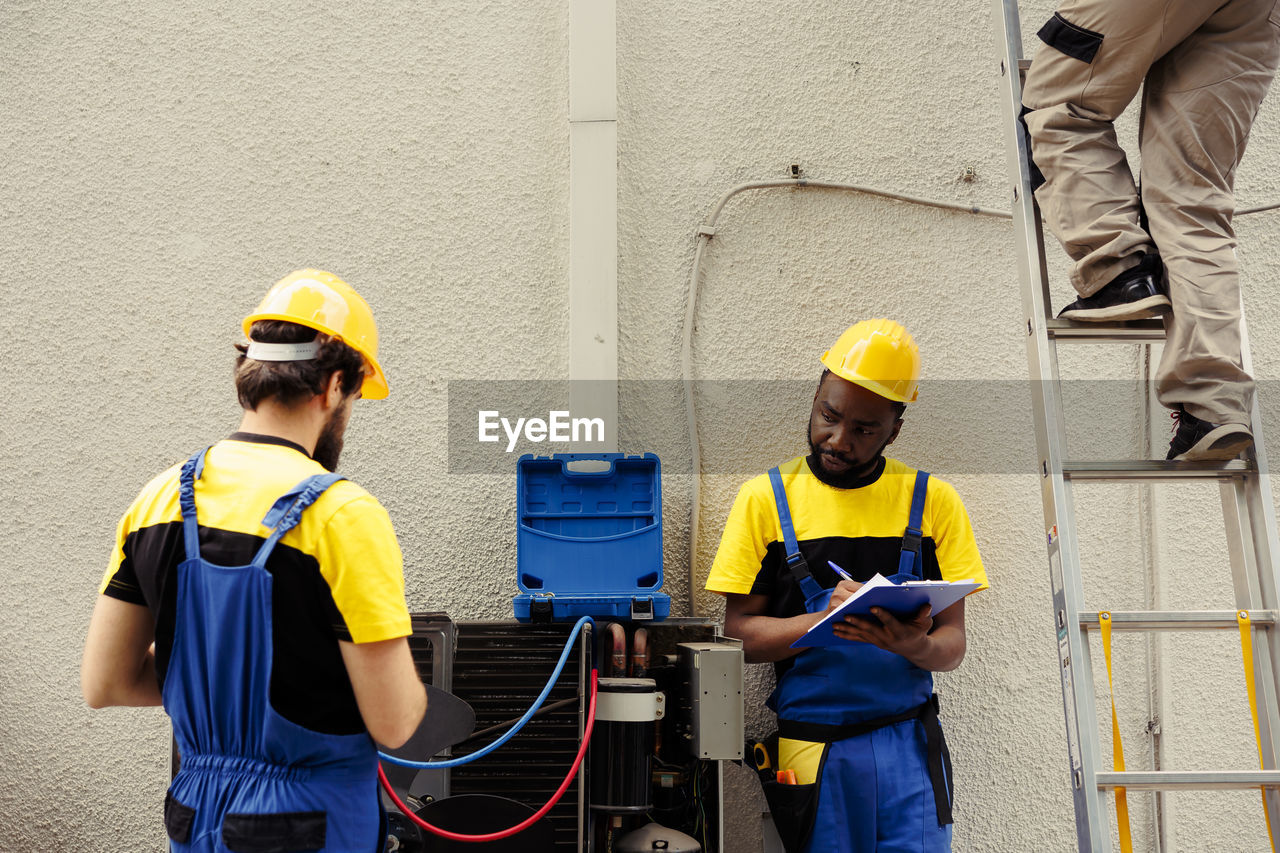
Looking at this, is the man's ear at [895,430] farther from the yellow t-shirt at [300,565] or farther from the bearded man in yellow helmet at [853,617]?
the yellow t-shirt at [300,565]

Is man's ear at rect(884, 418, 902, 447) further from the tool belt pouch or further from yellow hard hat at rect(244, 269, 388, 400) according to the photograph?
yellow hard hat at rect(244, 269, 388, 400)

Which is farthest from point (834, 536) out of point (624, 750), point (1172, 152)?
point (1172, 152)

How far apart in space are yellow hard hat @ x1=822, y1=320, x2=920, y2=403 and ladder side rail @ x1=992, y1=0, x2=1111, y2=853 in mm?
486

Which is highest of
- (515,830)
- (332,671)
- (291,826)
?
(332,671)

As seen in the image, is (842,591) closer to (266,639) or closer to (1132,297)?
(1132,297)

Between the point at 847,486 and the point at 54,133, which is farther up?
the point at 54,133

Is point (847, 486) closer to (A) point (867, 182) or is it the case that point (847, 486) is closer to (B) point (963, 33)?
(A) point (867, 182)

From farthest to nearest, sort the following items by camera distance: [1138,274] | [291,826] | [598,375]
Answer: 1. [598,375]
2. [1138,274]
3. [291,826]

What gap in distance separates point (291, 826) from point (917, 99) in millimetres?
2833

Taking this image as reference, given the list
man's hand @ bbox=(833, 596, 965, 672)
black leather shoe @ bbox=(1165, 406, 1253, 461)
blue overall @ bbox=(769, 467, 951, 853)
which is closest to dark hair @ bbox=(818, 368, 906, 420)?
blue overall @ bbox=(769, 467, 951, 853)

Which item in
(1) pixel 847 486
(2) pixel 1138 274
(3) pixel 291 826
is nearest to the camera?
(3) pixel 291 826

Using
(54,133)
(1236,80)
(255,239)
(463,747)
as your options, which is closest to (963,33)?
(1236,80)

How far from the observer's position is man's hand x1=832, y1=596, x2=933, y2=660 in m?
2.32

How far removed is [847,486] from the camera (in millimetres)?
2654
